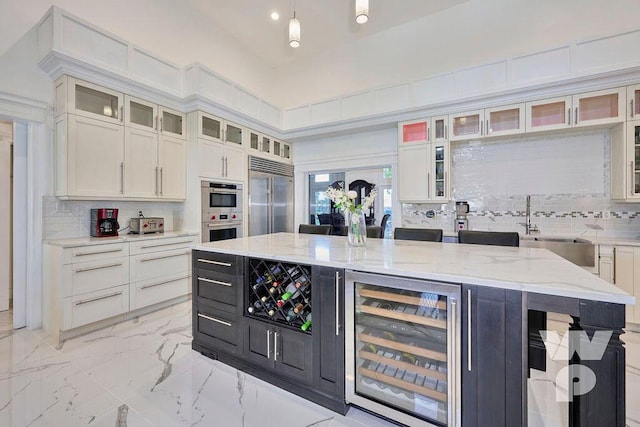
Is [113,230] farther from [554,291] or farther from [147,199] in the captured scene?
[554,291]

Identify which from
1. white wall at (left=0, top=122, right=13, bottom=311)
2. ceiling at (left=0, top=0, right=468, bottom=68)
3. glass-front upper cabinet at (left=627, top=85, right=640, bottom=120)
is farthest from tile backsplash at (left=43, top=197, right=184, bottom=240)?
glass-front upper cabinet at (left=627, top=85, right=640, bottom=120)

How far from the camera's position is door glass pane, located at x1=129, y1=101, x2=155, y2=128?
339 centimetres

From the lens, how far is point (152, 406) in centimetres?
178

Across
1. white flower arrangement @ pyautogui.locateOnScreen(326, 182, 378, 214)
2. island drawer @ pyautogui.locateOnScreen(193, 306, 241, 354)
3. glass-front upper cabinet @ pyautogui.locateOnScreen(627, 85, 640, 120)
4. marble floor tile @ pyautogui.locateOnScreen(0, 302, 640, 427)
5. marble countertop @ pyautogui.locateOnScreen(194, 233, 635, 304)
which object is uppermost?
glass-front upper cabinet @ pyautogui.locateOnScreen(627, 85, 640, 120)

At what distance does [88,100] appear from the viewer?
3.01 meters

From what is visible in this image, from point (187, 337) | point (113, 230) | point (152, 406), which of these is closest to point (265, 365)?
point (152, 406)

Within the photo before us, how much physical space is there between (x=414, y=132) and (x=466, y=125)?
0.68 metres

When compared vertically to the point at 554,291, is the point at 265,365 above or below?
below

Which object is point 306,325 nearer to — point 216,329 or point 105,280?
point 216,329

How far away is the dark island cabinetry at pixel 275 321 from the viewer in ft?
5.64

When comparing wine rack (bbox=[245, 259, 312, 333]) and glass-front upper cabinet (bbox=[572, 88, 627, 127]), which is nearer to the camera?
wine rack (bbox=[245, 259, 312, 333])

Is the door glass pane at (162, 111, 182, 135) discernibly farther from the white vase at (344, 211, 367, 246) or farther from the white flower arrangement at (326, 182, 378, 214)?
the white vase at (344, 211, 367, 246)

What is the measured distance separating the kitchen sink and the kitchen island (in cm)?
143

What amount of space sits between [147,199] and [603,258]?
516 cm
